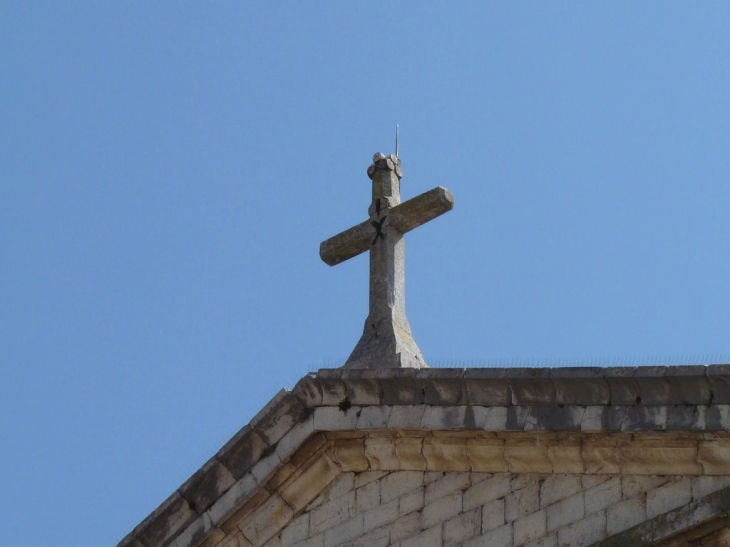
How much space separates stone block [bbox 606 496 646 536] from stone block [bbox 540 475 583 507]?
350mm

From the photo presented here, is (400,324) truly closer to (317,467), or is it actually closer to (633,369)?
(317,467)

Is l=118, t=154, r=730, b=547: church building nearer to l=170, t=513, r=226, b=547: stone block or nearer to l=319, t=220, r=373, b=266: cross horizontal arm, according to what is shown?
l=170, t=513, r=226, b=547: stone block

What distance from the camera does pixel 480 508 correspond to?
13.2 meters

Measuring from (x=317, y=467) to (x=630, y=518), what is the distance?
8.40 ft

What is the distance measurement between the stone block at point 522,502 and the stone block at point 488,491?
0.08 m

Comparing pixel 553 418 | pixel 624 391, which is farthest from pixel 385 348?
pixel 624 391

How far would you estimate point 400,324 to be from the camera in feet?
48.7

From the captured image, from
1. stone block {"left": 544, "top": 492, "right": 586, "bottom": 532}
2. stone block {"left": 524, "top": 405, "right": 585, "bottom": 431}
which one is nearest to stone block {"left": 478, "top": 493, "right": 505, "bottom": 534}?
stone block {"left": 544, "top": 492, "right": 586, "bottom": 532}

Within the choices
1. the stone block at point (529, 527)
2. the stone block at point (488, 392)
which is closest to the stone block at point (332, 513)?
the stone block at point (488, 392)

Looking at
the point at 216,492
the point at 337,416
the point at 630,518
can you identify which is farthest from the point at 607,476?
the point at 216,492

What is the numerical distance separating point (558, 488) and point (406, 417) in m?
1.25

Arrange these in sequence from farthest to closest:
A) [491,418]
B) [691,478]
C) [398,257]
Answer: [398,257]
[491,418]
[691,478]

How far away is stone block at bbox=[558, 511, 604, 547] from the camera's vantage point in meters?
12.5

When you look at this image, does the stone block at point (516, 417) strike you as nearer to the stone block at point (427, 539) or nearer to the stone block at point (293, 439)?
the stone block at point (427, 539)
